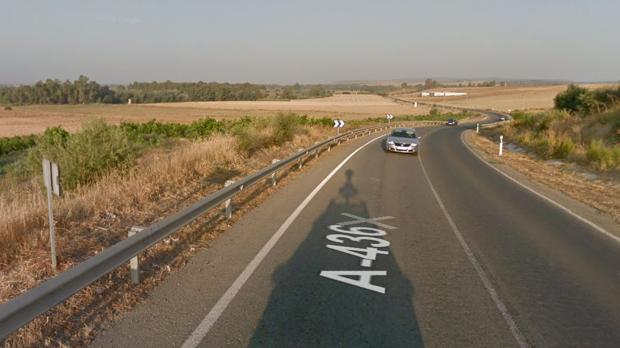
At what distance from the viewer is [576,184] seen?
13.9m

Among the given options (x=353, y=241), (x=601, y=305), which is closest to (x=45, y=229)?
(x=353, y=241)

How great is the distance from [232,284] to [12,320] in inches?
88.5

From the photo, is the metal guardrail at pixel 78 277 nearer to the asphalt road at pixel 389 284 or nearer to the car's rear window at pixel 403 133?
the asphalt road at pixel 389 284

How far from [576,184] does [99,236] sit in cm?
1357

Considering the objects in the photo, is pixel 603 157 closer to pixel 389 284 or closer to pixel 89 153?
pixel 389 284

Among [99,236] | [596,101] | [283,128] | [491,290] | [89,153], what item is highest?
[596,101]

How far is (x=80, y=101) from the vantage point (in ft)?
479

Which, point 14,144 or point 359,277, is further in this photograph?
point 14,144

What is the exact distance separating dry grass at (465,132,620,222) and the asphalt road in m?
2.04

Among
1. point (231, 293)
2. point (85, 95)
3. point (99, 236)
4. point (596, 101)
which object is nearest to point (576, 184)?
point (231, 293)

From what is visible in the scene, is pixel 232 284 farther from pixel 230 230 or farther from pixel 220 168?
pixel 220 168

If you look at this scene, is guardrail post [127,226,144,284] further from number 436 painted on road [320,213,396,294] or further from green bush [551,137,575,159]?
green bush [551,137,575,159]

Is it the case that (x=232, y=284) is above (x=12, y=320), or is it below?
below

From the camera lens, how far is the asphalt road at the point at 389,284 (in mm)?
4062
